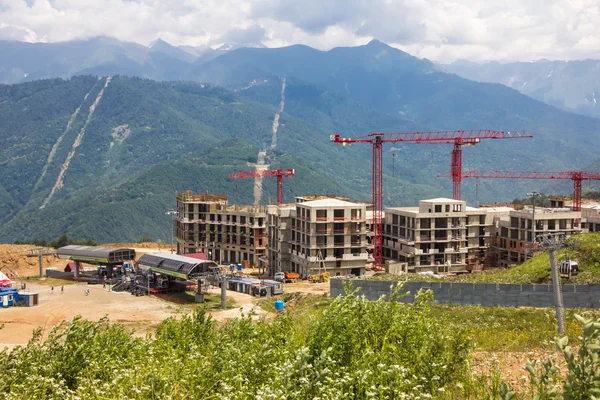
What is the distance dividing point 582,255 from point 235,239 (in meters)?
48.6

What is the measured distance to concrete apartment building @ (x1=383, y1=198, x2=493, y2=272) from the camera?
243 ft

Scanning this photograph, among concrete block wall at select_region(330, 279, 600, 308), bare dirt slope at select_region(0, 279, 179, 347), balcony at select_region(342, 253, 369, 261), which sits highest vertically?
balcony at select_region(342, 253, 369, 261)

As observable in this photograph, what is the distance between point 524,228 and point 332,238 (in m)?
22.6

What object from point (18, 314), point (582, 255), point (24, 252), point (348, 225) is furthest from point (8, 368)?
point (24, 252)

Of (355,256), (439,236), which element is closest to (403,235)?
(439,236)

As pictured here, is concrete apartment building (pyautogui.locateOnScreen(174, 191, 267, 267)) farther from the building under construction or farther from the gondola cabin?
the gondola cabin

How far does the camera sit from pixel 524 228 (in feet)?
243

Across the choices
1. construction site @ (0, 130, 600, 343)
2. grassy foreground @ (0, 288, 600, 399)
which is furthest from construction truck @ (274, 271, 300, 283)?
grassy foreground @ (0, 288, 600, 399)

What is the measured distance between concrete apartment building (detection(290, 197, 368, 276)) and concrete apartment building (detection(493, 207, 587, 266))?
18109 millimetres

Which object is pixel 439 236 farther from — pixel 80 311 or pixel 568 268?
pixel 80 311

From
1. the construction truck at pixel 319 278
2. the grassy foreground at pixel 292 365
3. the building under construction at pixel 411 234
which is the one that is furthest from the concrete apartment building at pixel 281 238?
the grassy foreground at pixel 292 365

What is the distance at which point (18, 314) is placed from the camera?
53.7 m

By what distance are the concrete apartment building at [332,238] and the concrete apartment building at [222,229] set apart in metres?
15.0

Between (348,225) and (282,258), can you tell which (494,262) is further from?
(282,258)
